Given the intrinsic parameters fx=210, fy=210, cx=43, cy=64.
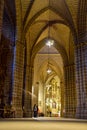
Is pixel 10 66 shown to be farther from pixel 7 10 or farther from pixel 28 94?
pixel 28 94

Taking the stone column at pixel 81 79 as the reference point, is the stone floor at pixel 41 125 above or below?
below

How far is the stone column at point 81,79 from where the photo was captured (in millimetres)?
13216

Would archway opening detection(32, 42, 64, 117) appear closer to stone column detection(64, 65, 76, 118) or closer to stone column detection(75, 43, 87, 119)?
stone column detection(64, 65, 76, 118)

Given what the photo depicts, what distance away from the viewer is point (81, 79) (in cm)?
1388

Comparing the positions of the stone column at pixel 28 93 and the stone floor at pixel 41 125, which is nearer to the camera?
the stone floor at pixel 41 125

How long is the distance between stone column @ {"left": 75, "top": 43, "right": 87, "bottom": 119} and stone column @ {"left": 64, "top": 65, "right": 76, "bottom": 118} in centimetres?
565

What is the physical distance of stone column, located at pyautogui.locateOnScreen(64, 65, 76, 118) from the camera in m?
19.4

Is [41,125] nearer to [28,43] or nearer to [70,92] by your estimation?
[70,92]

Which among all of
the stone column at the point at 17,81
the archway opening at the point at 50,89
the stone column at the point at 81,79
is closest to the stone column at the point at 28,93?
the stone column at the point at 17,81

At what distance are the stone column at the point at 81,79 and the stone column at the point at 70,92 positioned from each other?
5651 mm

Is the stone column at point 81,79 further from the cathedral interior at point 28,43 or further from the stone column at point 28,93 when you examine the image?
the stone column at point 28,93

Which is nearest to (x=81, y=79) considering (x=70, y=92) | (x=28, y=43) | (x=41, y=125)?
(x=70, y=92)

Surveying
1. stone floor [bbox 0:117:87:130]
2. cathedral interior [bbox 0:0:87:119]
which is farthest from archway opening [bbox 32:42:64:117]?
stone floor [bbox 0:117:87:130]

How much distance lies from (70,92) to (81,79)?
6386 mm
